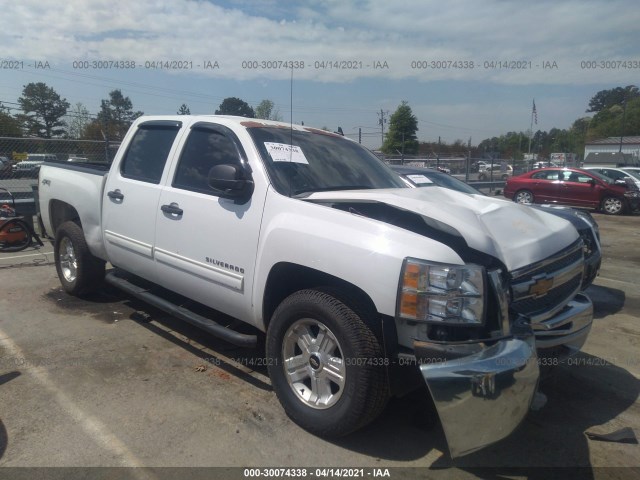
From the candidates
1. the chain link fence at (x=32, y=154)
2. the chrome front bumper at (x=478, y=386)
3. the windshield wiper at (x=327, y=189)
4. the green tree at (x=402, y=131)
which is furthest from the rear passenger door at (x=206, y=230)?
the green tree at (x=402, y=131)

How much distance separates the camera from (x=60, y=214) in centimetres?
598

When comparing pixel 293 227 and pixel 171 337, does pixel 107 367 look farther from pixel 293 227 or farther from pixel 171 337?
pixel 293 227

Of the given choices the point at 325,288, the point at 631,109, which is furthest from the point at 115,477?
the point at 631,109

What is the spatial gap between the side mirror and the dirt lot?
1421 millimetres

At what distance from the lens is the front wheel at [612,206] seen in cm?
1691

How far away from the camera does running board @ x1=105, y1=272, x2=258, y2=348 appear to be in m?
3.52

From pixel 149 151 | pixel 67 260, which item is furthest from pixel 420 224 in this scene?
pixel 67 260

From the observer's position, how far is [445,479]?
9.20ft

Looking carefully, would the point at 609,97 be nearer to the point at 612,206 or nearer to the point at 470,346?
the point at 612,206

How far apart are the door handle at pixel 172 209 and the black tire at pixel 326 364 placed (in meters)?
1.33

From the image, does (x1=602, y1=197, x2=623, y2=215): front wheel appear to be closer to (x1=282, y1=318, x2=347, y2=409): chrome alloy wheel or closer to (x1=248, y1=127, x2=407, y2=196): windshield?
(x1=248, y1=127, x2=407, y2=196): windshield

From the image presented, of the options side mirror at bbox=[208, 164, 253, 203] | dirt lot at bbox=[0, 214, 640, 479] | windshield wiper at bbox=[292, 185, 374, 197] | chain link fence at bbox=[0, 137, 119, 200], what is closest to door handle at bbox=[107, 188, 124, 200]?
Answer: dirt lot at bbox=[0, 214, 640, 479]

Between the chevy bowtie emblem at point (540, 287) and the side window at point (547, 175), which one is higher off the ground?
the side window at point (547, 175)

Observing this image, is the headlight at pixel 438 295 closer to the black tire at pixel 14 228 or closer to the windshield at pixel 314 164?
the windshield at pixel 314 164
